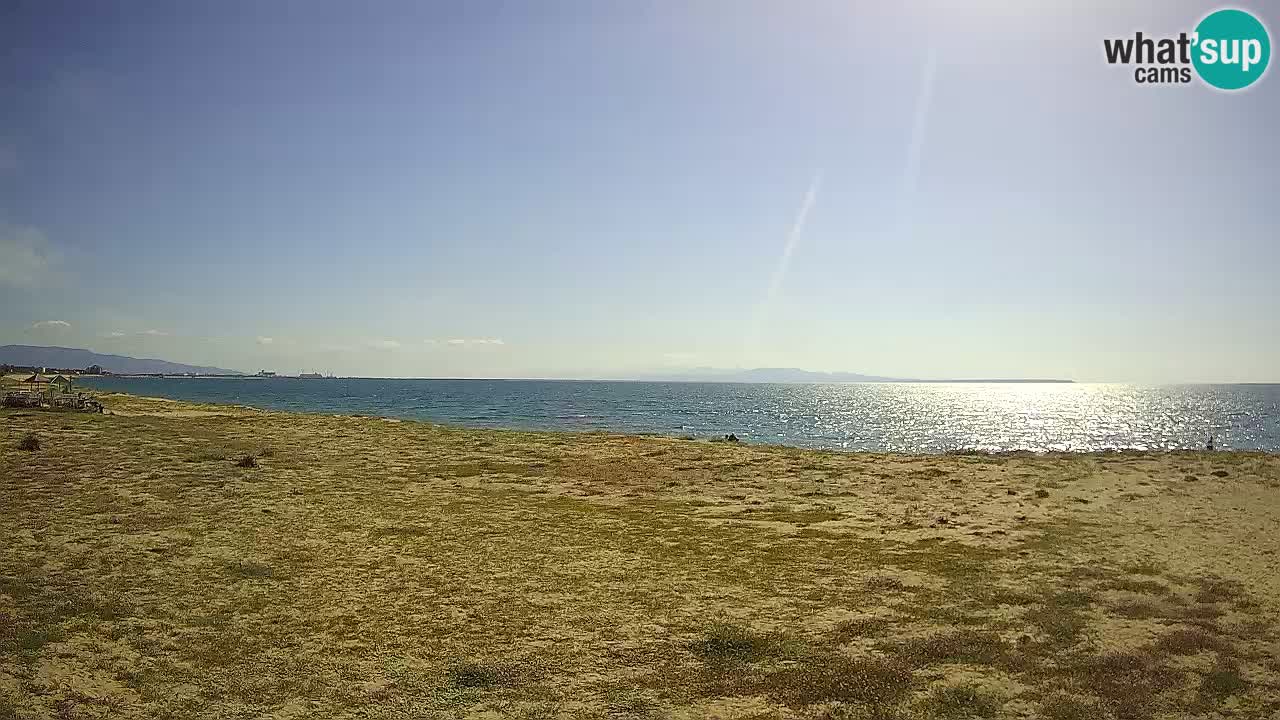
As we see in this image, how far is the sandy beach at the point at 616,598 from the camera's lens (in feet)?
27.8

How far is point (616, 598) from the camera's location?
476 inches

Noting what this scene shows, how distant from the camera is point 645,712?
8109mm

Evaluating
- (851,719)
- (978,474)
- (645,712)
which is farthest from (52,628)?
(978,474)

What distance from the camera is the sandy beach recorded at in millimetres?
8469

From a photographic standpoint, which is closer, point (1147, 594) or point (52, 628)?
point (52, 628)

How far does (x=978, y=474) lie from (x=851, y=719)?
25.1 meters

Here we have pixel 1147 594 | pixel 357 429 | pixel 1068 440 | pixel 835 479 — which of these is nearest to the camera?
pixel 1147 594

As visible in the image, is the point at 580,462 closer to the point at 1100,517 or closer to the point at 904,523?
the point at 904,523

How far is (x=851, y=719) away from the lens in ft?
25.9

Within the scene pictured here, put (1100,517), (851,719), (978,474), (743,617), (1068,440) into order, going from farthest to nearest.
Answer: (1068,440), (978,474), (1100,517), (743,617), (851,719)

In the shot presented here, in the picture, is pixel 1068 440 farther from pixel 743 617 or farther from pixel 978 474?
pixel 743 617

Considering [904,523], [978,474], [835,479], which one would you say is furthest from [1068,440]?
[904,523]

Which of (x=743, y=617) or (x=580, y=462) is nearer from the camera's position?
(x=743, y=617)

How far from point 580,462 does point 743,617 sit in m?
20.8
